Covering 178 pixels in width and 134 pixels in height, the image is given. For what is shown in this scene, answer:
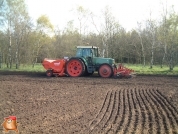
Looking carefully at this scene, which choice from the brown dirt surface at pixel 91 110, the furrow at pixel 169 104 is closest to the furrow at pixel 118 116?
the brown dirt surface at pixel 91 110

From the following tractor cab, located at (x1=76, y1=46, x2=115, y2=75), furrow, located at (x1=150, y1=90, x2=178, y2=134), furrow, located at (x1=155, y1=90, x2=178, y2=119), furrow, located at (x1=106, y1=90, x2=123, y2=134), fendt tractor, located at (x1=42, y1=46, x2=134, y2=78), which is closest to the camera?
furrow, located at (x1=106, y1=90, x2=123, y2=134)

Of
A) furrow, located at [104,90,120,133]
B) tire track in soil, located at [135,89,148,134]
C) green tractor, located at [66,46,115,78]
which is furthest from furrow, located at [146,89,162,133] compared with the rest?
green tractor, located at [66,46,115,78]

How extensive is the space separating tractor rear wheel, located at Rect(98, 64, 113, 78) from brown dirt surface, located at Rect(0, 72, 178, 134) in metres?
4.89

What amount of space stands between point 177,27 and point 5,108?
19.2 m

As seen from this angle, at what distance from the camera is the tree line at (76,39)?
2554 centimetres

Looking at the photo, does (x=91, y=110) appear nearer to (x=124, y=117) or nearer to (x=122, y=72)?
(x=124, y=117)

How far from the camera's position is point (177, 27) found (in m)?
22.7

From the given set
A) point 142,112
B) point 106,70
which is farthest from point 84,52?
point 142,112

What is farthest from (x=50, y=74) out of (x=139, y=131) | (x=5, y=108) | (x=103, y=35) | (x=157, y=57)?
(x=157, y=57)

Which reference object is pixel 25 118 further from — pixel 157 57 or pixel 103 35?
pixel 157 57

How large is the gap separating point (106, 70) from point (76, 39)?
A: 20.3 meters

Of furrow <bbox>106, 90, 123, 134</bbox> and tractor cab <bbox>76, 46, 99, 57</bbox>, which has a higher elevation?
tractor cab <bbox>76, 46, 99, 57</bbox>

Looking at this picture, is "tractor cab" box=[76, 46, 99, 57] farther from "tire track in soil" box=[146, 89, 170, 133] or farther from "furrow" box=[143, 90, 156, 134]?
"tire track in soil" box=[146, 89, 170, 133]

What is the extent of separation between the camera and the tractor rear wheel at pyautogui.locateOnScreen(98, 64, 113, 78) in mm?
15867
